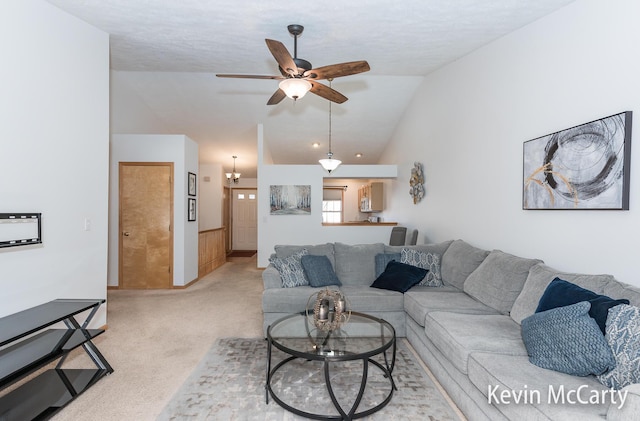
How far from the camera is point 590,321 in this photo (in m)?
1.58

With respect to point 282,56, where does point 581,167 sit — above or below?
below

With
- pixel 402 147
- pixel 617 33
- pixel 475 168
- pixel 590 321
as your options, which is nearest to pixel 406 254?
pixel 475 168

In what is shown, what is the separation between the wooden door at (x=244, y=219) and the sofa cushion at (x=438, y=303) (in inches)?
295

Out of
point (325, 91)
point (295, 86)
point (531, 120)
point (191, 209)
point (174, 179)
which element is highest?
point (325, 91)

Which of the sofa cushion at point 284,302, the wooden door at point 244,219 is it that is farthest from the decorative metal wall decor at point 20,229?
the wooden door at point 244,219

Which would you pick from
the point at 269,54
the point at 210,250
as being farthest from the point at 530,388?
the point at 210,250

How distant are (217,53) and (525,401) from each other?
430 cm

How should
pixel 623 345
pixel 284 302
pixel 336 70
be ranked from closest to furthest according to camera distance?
pixel 623 345, pixel 336 70, pixel 284 302

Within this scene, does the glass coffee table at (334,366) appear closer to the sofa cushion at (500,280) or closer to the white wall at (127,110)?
the sofa cushion at (500,280)

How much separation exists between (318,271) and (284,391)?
1391mm

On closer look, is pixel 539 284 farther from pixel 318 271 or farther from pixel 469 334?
pixel 318 271

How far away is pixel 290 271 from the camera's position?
11.1ft

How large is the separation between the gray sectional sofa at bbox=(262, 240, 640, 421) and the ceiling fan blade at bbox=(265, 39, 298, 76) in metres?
1.97

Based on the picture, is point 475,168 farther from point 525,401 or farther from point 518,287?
A: point 525,401
